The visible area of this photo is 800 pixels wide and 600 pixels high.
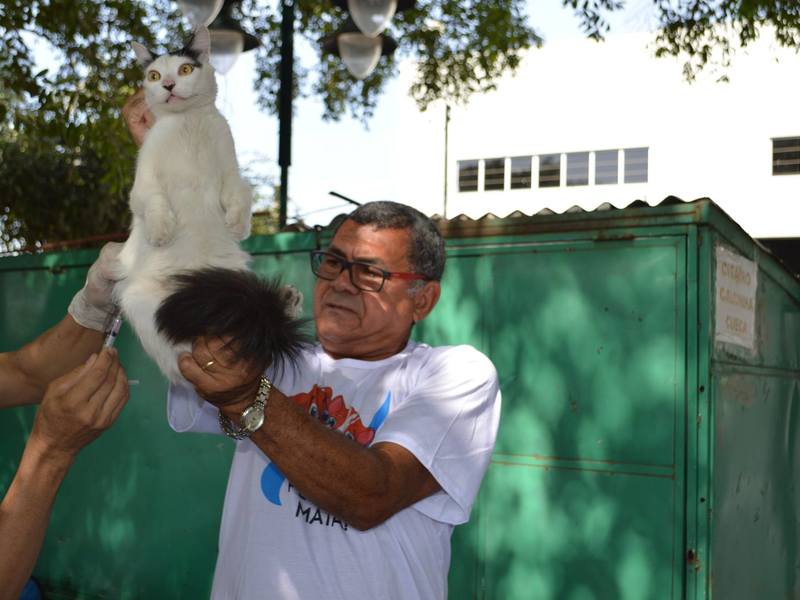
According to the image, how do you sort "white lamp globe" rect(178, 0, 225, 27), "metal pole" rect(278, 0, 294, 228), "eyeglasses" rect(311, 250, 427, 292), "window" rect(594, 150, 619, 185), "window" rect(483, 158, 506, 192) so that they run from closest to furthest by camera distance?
"eyeglasses" rect(311, 250, 427, 292)
"white lamp globe" rect(178, 0, 225, 27)
"metal pole" rect(278, 0, 294, 228)
"window" rect(594, 150, 619, 185)
"window" rect(483, 158, 506, 192)

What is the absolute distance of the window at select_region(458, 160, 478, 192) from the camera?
77.5ft

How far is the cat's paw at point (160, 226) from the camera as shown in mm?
1740

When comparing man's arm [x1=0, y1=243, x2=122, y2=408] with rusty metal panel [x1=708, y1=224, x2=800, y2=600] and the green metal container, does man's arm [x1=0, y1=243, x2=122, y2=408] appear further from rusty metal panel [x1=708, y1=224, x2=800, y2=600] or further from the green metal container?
rusty metal panel [x1=708, y1=224, x2=800, y2=600]

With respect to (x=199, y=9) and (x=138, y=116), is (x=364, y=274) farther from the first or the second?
(x=199, y=9)

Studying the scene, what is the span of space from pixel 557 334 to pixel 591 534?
100cm

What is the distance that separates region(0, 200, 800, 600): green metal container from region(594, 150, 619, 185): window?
17.0 metres

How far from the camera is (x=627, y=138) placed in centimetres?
2147

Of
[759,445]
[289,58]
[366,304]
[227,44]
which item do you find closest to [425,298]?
[366,304]

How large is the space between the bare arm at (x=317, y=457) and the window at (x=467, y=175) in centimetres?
2209

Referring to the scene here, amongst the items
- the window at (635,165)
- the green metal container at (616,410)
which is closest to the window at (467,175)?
the window at (635,165)

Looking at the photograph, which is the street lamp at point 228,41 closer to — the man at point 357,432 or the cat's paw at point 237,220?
the man at point 357,432

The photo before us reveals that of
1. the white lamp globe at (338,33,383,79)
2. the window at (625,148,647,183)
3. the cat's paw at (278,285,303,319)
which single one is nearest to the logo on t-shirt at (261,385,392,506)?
the cat's paw at (278,285,303,319)

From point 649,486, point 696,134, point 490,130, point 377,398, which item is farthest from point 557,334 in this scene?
point 490,130

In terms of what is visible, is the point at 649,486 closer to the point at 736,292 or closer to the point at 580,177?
the point at 736,292
